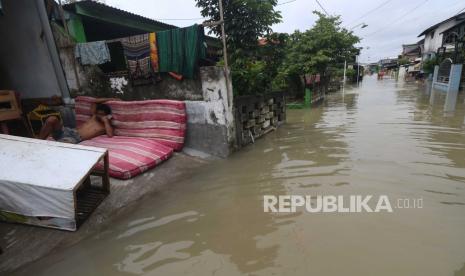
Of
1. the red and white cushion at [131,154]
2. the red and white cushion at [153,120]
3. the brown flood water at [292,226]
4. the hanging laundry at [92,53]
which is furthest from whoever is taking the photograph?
the hanging laundry at [92,53]

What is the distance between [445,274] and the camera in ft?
8.02

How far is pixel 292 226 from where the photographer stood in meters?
3.36

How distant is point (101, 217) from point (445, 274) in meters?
3.93

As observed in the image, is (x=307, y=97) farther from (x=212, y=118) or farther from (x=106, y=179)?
(x=106, y=179)

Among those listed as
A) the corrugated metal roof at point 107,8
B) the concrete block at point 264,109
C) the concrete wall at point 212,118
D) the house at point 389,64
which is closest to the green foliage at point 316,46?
the concrete block at point 264,109

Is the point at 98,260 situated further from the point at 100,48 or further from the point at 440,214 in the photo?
the point at 100,48

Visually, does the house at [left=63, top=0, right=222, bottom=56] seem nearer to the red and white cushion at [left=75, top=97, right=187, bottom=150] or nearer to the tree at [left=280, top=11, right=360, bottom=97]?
the red and white cushion at [left=75, top=97, right=187, bottom=150]

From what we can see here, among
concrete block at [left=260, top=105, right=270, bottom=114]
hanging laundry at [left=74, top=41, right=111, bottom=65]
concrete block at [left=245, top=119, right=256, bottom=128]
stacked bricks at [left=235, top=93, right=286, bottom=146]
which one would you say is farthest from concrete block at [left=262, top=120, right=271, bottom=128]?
hanging laundry at [left=74, top=41, right=111, bottom=65]

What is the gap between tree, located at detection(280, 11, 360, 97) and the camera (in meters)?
15.9

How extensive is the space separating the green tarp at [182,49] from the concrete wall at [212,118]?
1.00ft

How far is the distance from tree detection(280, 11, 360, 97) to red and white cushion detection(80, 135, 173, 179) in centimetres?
1113

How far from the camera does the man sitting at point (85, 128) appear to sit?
5586 millimetres

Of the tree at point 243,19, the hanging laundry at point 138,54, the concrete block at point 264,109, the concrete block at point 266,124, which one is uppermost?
the tree at point 243,19

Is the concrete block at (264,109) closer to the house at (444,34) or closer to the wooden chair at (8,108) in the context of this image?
the wooden chair at (8,108)
